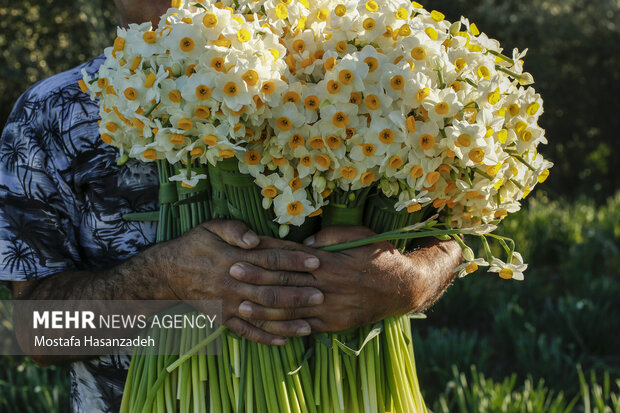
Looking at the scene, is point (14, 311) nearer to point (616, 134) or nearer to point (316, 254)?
point (316, 254)

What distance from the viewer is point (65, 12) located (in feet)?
27.0

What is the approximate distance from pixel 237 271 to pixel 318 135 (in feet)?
1.14

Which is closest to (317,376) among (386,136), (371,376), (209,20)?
(371,376)

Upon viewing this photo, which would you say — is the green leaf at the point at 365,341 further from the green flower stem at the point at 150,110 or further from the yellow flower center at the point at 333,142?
the green flower stem at the point at 150,110

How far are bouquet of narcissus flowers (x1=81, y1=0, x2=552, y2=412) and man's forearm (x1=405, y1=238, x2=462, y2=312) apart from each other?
0.09 meters

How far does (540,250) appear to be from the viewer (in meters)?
5.40

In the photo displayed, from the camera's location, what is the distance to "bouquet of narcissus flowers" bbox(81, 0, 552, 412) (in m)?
1.07

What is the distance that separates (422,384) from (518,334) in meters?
0.70

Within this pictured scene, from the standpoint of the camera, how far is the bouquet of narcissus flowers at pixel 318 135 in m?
1.07

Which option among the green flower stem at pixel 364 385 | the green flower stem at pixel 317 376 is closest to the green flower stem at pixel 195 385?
the green flower stem at pixel 317 376

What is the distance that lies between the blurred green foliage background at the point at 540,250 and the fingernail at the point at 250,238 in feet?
5.83

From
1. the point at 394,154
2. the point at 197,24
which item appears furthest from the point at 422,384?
the point at 197,24

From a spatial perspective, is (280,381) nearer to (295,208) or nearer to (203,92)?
(295,208)

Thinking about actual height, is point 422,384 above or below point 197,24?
below
